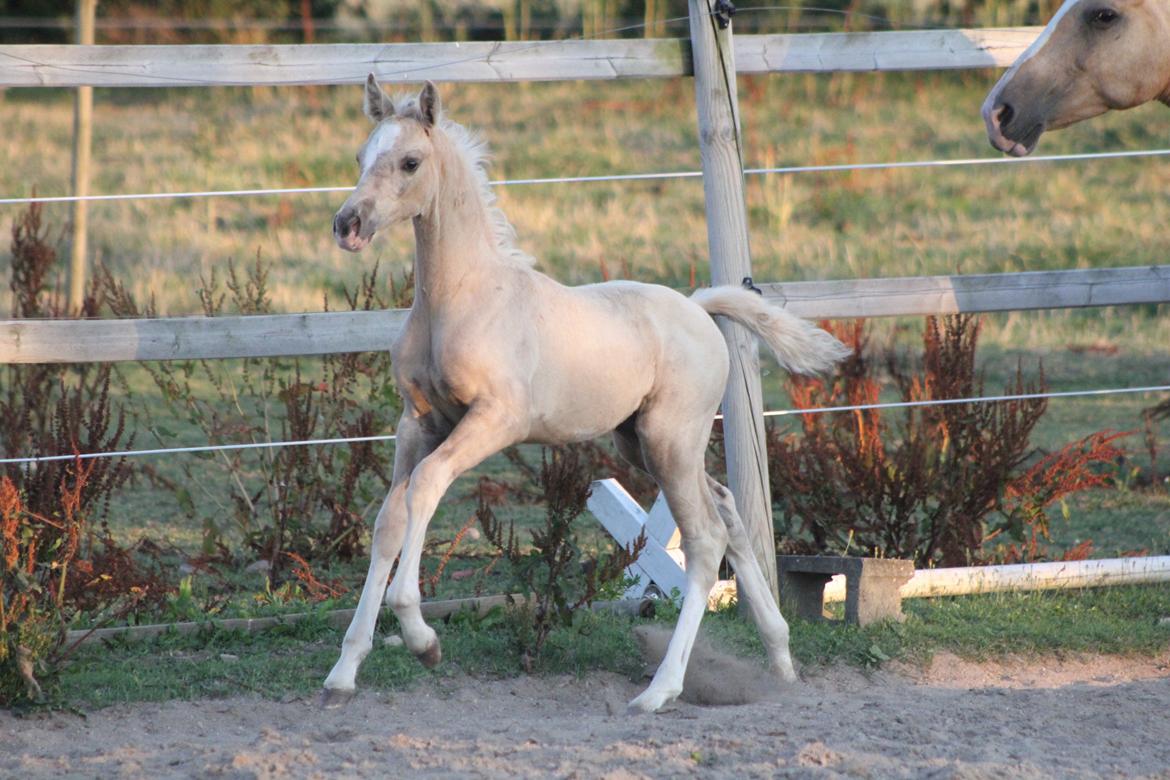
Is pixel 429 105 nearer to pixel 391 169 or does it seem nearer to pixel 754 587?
pixel 391 169

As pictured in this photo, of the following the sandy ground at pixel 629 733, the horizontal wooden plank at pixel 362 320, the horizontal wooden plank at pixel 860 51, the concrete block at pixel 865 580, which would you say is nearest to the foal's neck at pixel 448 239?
the horizontal wooden plank at pixel 362 320

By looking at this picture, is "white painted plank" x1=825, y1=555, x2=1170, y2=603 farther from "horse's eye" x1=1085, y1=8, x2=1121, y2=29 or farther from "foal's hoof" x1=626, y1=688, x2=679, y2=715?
"horse's eye" x1=1085, y1=8, x2=1121, y2=29

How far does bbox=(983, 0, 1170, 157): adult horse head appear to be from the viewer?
16.8 ft

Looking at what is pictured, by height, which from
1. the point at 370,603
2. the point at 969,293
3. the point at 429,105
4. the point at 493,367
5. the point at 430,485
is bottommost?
the point at 370,603

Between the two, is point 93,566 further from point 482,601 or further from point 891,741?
point 891,741

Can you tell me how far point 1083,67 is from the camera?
16.9 feet

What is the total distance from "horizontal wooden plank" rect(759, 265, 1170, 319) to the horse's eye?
984 millimetres

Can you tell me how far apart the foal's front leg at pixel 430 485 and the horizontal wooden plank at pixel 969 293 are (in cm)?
162

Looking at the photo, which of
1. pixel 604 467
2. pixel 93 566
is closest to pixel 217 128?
pixel 604 467

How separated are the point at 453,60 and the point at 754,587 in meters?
2.22

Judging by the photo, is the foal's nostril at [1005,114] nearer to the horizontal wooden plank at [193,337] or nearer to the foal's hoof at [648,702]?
the horizontal wooden plank at [193,337]

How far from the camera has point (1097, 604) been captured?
230 inches

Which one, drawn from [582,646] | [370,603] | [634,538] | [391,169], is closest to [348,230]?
[391,169]

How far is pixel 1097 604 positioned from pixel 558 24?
56.5 ft
